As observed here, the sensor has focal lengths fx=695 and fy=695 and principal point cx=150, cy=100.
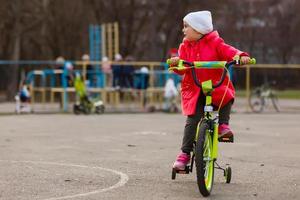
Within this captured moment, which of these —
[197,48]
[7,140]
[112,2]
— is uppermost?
[112,2]

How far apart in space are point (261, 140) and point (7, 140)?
174 inches

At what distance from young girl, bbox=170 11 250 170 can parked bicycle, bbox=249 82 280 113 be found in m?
16.7

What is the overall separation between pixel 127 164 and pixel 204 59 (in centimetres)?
223

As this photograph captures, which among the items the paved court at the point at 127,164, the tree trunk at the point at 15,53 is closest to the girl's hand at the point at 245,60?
the paved court at the point at 127,164

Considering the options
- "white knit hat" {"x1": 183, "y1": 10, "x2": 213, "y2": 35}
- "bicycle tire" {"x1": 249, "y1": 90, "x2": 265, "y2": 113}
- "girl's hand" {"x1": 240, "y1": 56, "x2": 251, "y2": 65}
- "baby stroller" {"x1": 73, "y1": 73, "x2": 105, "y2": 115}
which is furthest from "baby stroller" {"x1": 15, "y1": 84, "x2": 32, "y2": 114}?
"girl's hand" {"x1": 240, "y1": 56, "x2": 251, "y2": 65}

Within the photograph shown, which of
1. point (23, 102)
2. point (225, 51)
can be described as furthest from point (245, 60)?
point (23, 102)

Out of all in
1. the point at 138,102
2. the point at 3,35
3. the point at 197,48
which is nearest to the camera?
the point at 197,48

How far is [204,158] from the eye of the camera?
6.36 m

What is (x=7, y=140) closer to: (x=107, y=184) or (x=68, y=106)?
(x=107, y=184)

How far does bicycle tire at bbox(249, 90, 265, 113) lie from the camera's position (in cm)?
2347

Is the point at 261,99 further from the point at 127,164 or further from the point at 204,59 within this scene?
→ the point at 204,59

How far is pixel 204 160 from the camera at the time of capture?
6.32 metres

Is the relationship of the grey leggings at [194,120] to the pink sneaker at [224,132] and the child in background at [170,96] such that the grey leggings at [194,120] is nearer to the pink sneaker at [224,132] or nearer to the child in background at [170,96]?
the pink sneaker at [224,132]

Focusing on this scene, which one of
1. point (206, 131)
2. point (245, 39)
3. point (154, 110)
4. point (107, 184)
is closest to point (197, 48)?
point (206, 131)
